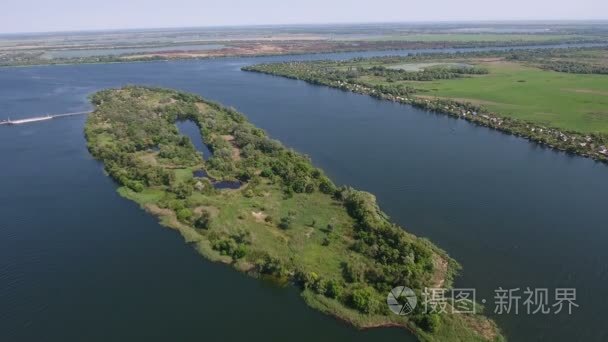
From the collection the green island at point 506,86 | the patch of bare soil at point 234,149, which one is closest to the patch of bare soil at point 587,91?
the green island at point 506,86

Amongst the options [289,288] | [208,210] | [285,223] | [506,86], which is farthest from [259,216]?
[506,86]

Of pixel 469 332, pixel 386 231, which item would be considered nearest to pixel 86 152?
pixel 386 231

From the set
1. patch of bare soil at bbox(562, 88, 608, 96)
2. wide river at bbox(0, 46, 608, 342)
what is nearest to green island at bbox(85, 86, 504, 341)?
wide river at bbox(0, 46, 608, 342)

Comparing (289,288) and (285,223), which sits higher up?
(285,223)

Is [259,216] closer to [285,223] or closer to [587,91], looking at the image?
[285,223]

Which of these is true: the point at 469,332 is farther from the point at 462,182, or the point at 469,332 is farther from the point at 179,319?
the point at 462,182

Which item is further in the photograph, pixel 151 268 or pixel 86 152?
pixel 86 152

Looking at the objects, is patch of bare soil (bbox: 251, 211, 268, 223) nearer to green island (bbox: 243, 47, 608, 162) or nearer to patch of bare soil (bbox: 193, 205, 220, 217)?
patch of bare soil (bbox: 193, 205, 220, 217)
